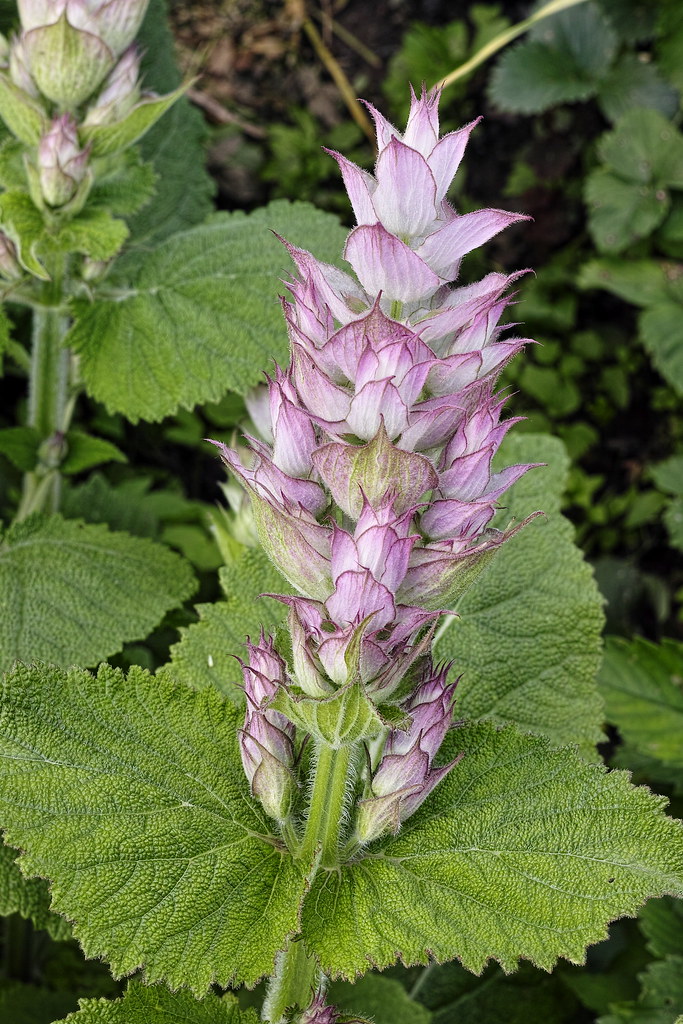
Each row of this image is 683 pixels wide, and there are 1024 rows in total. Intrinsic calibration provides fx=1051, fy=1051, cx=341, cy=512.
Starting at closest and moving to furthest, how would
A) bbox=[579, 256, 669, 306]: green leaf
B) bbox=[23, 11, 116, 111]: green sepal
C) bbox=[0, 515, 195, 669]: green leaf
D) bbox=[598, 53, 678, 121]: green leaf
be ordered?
1. bbox=[23, 11, 116, 111]: green sepal
2. bbox=[0, 515, 195, 669]: green leaf
3. bbox=[579, 256, 669, 306]: green leaf
4. bbox=[598, 53, 678, 121]: green leaf

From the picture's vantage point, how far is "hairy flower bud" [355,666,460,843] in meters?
1.16

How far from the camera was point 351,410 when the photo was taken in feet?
3.22

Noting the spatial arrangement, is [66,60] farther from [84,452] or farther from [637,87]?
[637,87]

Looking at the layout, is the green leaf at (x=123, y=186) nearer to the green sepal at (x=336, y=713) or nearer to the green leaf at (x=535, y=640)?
the green leaf at (x=535, y=640)

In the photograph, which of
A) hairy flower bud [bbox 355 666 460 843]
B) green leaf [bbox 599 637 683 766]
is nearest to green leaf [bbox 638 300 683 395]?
green leaf [bbox 599 637 683 766]

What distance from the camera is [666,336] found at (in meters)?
3.10

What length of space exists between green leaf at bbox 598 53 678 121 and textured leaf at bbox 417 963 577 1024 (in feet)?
8.74

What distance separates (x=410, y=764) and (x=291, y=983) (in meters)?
0.38

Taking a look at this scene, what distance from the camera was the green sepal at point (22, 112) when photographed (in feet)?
5.66

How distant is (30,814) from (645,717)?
1.24 meters

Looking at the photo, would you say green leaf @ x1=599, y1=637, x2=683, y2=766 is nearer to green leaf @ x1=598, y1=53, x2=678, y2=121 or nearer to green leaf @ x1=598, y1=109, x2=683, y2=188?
green leaf @ x1=598, y1=109, x2=683, y2=188

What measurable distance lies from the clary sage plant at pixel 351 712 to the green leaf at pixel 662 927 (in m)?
0.56

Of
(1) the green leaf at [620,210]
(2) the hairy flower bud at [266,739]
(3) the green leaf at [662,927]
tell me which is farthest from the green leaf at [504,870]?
(1) the green leaf at [620,210]

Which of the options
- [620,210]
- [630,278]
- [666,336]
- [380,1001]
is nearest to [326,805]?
[380,1001]
